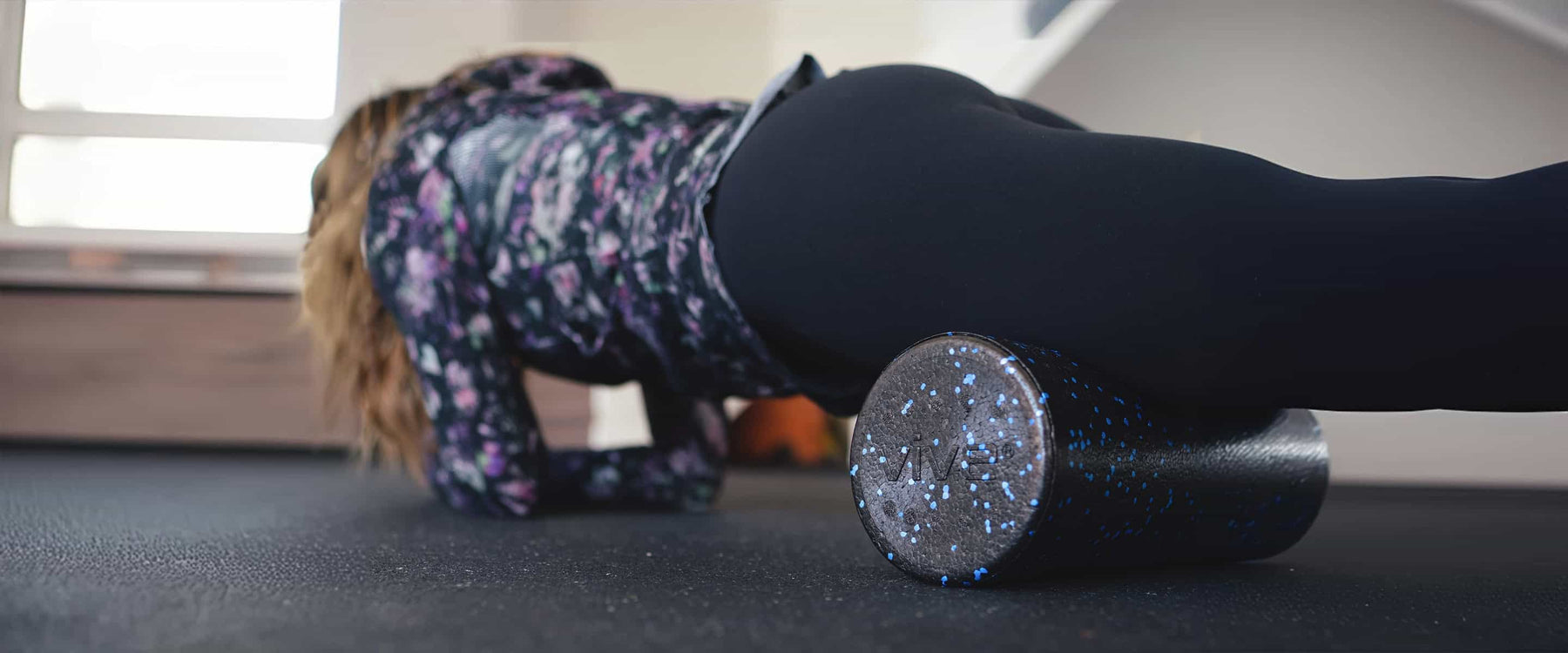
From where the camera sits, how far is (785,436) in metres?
1.99

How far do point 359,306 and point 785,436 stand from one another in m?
1.06

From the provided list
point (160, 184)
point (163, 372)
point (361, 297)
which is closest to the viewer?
point (361, 297)

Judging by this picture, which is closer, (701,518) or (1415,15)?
(701,518)

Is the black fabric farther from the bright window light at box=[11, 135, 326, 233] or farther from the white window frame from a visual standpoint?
the bright window light at box=[11, 135, 326, 233]

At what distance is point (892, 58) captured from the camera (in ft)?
4.42

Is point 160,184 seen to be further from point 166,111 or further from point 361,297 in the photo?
point 361,297

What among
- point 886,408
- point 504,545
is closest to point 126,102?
point 504,545

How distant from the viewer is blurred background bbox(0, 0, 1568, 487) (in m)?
1.01

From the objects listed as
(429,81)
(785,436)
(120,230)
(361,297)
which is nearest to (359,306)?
(361,297)

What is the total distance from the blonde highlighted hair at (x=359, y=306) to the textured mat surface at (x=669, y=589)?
0.10 meters

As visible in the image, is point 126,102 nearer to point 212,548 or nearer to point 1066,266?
point 212,548

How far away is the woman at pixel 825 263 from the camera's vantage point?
0.47 meters

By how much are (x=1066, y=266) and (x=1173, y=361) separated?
7cm

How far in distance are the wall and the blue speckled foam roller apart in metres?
0.27
